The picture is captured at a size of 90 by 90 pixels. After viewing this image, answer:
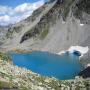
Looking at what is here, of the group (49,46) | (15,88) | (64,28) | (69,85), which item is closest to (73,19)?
(64,28)

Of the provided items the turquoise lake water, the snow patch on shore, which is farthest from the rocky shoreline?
the snow patch on shore

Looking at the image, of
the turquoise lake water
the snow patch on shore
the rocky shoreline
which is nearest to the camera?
the rocky shoreline

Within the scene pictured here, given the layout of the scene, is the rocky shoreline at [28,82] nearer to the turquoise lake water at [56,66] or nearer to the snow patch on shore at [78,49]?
the turquoise lake water at [56,66]

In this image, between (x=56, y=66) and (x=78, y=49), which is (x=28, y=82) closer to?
(x=56, y=66)

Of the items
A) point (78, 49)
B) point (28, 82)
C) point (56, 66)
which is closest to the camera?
point (28, 82)

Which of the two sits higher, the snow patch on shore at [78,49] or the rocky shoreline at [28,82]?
the snow patch on shore at [78,49]

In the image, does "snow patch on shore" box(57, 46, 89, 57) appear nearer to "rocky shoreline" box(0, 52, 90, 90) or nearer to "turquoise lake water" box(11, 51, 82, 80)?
"turquoise lake water" box(11, 51, 82, 80)

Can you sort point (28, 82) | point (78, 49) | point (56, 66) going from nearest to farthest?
1. point (28, 82)
2. point (56, 66)
3. point (78, 49)

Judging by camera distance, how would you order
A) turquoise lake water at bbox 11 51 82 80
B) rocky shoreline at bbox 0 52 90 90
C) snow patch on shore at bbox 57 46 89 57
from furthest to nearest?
snow patch on shore at bbox 57 46 89 57 → turquoise lake water at bbox 11 51 82 80 → rocky shoreline at bbox 0 52 90 90

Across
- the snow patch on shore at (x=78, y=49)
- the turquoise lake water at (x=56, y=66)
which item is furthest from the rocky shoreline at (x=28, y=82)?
the snow patch on shore at (x=78, y=49)

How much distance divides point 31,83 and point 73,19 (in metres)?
169

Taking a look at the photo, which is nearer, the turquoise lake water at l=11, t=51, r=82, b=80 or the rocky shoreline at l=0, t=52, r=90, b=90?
the rocky shoreline at l=0, t=52, r=90, b=90

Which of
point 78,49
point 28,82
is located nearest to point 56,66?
point 78,49

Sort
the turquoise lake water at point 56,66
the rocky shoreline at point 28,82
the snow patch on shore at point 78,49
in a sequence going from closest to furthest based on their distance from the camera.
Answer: the rocky shoreline at point 28,82 < the turquoise lake water at point 56,66 < the snow patch on shore at point 78,49
